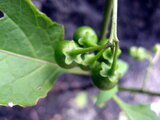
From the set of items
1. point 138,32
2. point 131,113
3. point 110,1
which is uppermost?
point 110,1

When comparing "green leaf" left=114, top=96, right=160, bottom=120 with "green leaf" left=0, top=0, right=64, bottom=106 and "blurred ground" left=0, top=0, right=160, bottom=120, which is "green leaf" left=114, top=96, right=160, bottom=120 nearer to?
"blurred ground" left=0, top=0, right=160, bottom=120

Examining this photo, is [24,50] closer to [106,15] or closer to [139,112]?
[106,15]

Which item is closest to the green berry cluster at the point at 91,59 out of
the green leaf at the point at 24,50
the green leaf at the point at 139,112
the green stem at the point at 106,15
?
the green leaf at the point at 24,50

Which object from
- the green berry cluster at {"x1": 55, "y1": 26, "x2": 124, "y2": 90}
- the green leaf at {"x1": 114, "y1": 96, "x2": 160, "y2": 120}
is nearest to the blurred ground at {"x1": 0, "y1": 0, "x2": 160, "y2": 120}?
the green leaf at {"x1": 114, "y1": 96, "x2": 160, "y2": 120}

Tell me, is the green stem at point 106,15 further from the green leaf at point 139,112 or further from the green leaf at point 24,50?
the green leaf at point 139,112

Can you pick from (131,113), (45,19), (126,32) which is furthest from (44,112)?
(126,32)

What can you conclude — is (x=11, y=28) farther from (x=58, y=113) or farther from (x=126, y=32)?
(x=126, y=32)
